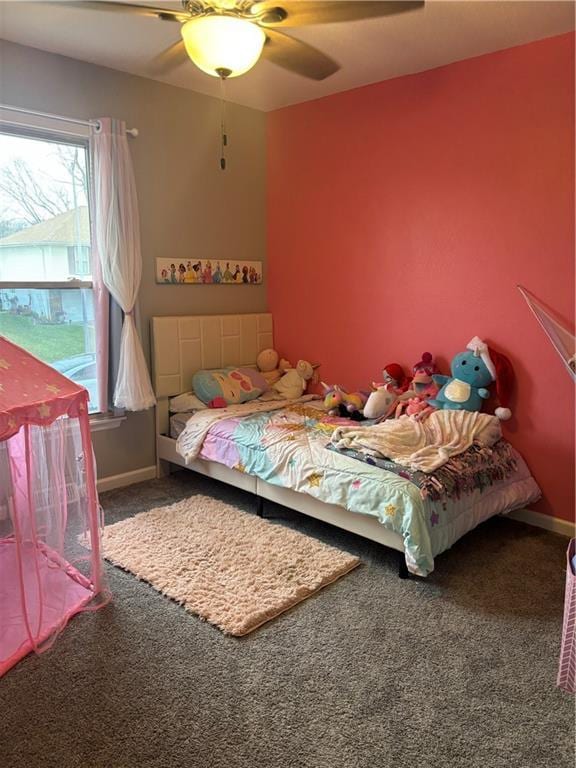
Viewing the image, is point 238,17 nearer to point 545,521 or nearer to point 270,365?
point 270,365

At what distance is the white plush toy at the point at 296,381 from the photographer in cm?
407

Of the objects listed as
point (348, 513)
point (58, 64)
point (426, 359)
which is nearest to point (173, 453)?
point (348, 513)

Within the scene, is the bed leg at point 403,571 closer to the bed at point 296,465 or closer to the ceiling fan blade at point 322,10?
the bed at point 296,465

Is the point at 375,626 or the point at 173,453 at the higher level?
the point at 173,453

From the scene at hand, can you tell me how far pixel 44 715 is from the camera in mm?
1771

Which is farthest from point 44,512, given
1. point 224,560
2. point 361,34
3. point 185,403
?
point 361,34

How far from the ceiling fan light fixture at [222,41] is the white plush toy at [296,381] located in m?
2.32

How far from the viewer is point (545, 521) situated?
10.3 ft

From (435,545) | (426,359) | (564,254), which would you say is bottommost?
(435,545)

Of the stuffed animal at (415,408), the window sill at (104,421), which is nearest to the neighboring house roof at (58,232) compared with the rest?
the window sill at (104,421)

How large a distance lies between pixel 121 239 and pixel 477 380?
2.23m

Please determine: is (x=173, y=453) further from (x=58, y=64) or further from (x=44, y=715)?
Answer: (x=58, y=64)

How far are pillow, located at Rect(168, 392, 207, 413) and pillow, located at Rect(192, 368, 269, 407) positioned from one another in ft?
0.12

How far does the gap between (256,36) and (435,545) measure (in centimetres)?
212
